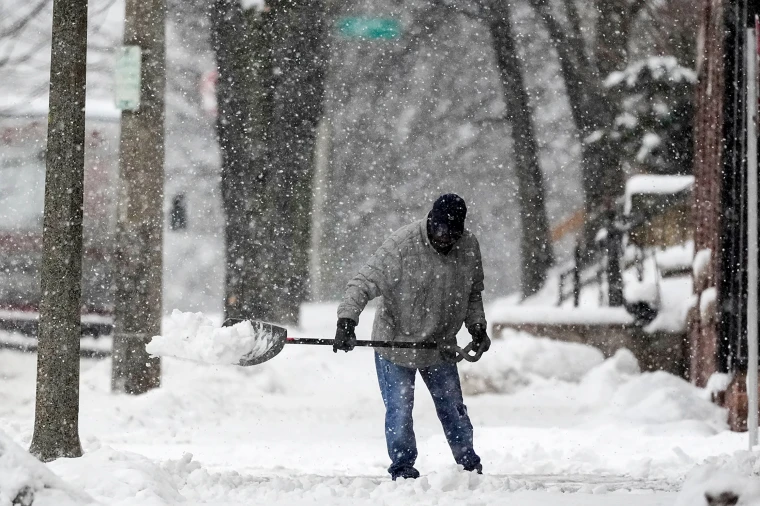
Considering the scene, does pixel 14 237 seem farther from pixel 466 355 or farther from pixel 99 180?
pixel 466 355

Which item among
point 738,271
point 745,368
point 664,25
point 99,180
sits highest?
point 664,25

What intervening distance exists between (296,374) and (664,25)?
785 centimetres

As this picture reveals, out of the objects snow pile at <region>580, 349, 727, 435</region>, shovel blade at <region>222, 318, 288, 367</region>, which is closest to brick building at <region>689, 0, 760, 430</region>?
snow pile at <region>580, 349, 727, 435</region>

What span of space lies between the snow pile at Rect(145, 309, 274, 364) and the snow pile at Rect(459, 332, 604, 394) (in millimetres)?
6887

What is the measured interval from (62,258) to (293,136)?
29.5 feet

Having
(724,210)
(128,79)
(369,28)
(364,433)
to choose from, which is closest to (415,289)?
(364,433)

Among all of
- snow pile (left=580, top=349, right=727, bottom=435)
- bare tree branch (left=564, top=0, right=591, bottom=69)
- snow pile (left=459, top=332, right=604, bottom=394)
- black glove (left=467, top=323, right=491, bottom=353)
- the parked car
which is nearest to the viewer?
black glove (left=467, top=323, right=491, bottom=353)

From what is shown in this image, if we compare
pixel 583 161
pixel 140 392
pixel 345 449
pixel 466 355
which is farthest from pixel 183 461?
pixel 583 161

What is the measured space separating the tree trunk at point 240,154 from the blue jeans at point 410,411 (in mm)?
7455

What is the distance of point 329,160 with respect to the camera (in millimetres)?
18641

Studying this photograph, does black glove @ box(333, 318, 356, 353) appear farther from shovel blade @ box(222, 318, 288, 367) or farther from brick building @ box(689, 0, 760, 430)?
brick building @ box(689, 0, 760, 430)

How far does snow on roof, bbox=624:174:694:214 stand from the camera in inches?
554

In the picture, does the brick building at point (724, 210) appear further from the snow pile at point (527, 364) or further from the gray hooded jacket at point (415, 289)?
the gray hooded jacket at point (415, 289)

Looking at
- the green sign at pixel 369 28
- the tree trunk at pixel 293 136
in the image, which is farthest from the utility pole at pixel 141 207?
the green sign at pixel 369 28
